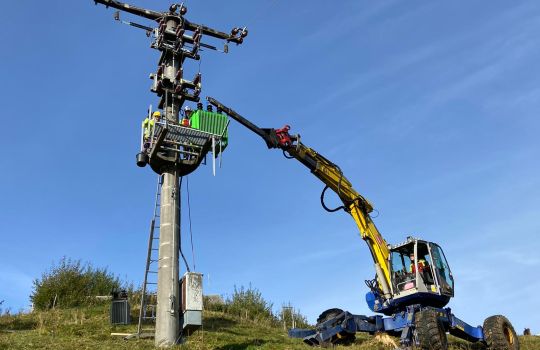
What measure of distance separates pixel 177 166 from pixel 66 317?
28.5ft

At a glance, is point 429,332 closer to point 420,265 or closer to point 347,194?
point 420,265

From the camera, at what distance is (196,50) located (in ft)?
75.0

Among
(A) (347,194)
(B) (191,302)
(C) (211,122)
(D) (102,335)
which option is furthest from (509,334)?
(D) (102,335)

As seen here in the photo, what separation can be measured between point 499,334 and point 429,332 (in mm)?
3810

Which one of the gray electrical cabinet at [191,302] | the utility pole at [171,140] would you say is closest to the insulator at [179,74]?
the utility pole at [171,140]

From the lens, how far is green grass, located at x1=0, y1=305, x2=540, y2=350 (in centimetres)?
1647

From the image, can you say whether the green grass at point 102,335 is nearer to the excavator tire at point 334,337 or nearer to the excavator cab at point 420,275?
the excavator tire at point 334,337

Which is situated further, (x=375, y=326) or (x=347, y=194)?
(x=347, y=194)

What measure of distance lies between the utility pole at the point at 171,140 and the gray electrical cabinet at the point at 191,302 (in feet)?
2.56

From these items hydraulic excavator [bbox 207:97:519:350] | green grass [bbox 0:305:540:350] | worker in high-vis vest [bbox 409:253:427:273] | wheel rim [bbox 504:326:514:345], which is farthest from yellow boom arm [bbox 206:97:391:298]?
wheel rim [bbox 504:326:514:345]

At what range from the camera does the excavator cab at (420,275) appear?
18.9 meters

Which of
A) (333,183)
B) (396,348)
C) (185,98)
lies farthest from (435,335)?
(185,98)

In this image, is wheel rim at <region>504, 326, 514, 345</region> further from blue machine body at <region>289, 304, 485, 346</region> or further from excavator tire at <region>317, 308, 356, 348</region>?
excavator tire at <region>317, 308, 356, 348</region>

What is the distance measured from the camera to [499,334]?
60.7ft
